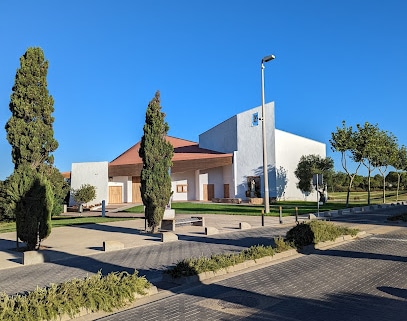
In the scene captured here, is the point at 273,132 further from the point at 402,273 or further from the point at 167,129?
the point at 402,273

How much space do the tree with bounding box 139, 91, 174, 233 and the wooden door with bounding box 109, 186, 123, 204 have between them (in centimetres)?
3231

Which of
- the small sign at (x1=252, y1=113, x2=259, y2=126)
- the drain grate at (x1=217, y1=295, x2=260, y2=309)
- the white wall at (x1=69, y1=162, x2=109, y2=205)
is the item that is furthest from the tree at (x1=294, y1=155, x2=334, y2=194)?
the drain grate at (x1=217, y1=295, x2=260, y2=309)

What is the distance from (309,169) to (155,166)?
29298 millimetres

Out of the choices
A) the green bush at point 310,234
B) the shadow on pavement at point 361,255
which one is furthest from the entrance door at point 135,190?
the shadow on pavement at point 361,255

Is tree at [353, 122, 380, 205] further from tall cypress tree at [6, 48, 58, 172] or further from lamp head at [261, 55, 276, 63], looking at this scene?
tall cypress tree at [6, 48, 58, 172]

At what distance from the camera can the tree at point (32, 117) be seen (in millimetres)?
12844

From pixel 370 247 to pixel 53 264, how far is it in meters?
9.09

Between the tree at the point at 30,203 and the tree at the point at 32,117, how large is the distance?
486 mm

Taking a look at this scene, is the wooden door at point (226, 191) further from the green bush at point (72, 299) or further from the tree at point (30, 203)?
the green bush at point (72, 299)

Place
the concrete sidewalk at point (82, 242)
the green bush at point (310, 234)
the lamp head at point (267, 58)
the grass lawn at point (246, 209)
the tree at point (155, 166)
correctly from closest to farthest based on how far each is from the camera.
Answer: the green bush at point (310, 234)
the concrete sidewalk at point (82, 242)
the tree at point (155, 166)
the lamp head at point (267, 58)
the grass lawn at point (246, 209)

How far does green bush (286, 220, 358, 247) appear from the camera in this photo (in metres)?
11.0

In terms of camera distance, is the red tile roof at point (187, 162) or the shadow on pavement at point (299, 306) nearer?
the shadow on pavement at point (299, 306)

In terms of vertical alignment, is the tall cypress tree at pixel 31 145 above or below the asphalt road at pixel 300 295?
above

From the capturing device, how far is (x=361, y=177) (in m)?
73.6
